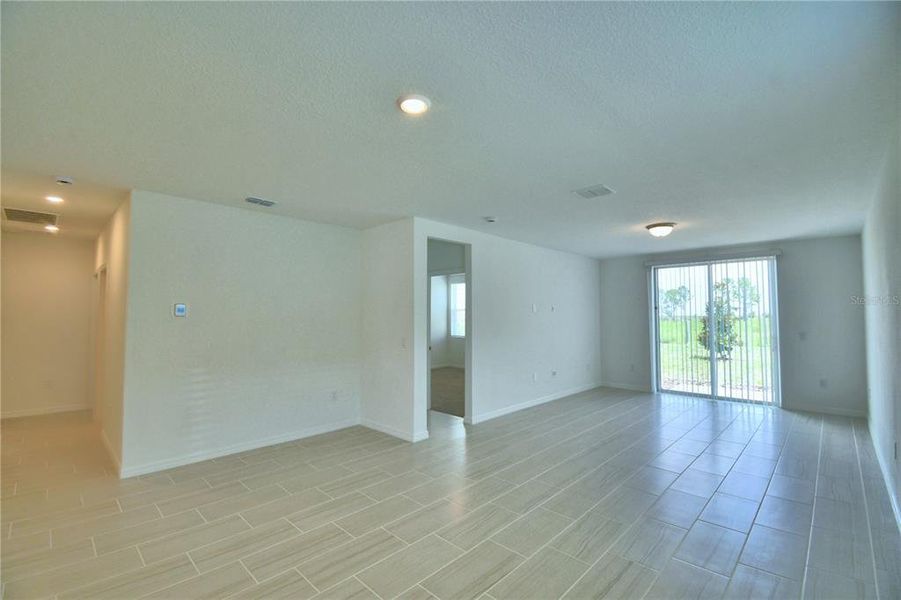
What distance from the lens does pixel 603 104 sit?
2.17 meters

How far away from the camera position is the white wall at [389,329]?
4680 millimetres

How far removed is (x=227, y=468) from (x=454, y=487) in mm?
2169

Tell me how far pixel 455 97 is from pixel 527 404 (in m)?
5.10

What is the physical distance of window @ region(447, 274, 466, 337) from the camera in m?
10.9

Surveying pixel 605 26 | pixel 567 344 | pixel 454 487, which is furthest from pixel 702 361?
pixel 605 26

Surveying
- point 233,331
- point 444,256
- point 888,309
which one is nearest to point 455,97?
point 233,331

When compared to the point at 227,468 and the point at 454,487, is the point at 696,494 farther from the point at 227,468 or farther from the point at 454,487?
the point at 227,468

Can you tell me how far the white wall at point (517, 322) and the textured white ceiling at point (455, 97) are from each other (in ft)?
5.61

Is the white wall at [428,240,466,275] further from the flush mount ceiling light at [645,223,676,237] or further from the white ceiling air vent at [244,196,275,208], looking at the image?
the white ceiling air vent at [244,196,275,208]

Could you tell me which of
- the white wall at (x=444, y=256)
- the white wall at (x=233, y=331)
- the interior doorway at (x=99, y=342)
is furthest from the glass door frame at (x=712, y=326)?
the interior doorway at (x=99, y=342)

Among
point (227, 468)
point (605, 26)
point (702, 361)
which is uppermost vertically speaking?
point (605, 26)

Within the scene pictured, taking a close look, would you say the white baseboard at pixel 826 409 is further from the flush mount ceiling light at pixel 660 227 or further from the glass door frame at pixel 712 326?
the flush mount ceiling light at pixel 660 227

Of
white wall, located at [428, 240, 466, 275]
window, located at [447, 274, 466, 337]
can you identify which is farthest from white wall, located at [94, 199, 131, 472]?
window, located at [447, 274, 466, 337]

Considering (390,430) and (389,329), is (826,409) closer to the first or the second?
(390,430)
